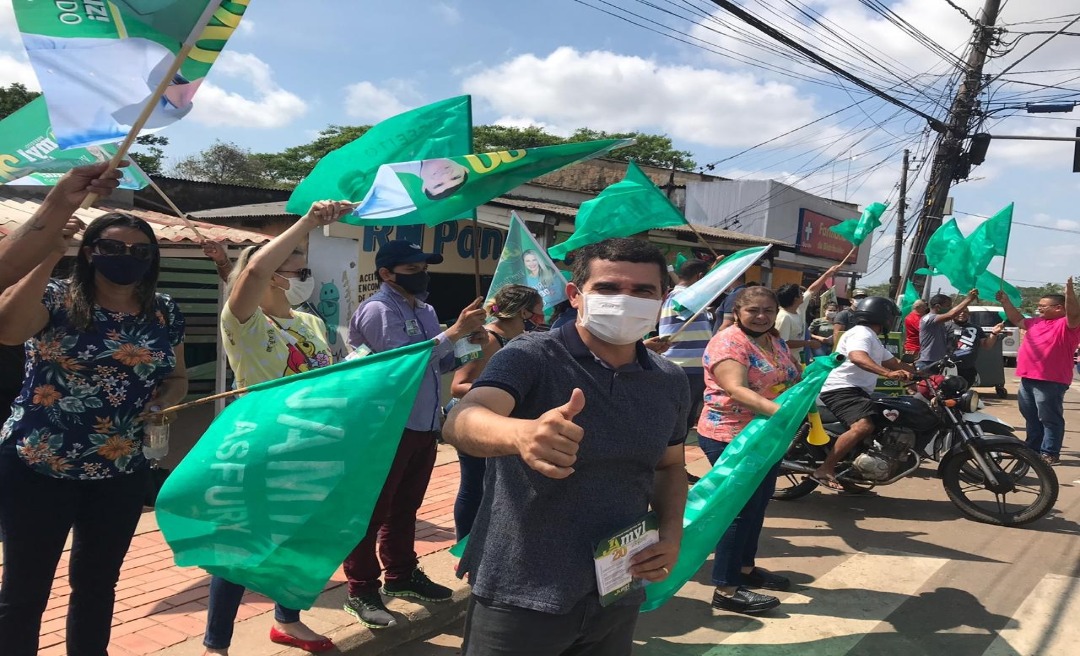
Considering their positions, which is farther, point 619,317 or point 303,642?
point 303,642

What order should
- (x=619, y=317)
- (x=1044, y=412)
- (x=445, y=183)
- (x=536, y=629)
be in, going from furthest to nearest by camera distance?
(x=1044, y=412), (x=445, y=183), (x=619, y=317), (x=536, y=629)

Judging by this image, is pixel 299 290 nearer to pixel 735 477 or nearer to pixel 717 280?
pixel 735 477

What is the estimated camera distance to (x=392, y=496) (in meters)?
4.01

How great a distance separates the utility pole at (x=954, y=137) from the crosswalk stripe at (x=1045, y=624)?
11.7 m

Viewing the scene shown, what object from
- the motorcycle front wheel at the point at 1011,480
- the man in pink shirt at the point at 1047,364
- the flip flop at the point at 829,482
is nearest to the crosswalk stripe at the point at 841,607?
the flip flop at the point at 829,482

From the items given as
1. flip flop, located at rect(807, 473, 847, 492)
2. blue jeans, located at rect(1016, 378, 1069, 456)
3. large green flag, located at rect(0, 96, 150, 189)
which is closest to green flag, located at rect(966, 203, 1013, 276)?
blue jeans, located at rect(1016, 378, 1069, 456)

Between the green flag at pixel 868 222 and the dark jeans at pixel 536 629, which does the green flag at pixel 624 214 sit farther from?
the green flag at pixel 868 222

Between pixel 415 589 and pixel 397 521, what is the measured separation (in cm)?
42

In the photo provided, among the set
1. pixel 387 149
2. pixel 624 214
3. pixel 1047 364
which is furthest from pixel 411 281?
pixel 1047 364

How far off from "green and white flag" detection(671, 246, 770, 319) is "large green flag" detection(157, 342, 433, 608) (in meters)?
3.15

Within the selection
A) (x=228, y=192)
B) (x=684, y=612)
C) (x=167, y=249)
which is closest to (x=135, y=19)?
(x=684, y=612)

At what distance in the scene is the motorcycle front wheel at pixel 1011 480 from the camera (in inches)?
236

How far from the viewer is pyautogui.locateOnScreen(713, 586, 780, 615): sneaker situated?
4422mm

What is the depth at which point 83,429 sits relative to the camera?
8.94 feet
